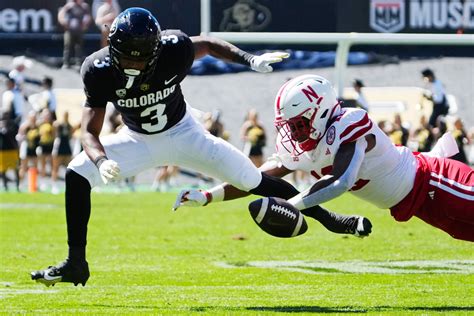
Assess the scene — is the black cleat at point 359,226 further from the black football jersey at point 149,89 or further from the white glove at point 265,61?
the black football jersey at point 149,89

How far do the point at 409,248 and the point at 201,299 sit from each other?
3628 millimetres

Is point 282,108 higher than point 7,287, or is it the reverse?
point 282,108

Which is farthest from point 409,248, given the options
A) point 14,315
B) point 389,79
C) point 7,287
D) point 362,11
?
point 389,79

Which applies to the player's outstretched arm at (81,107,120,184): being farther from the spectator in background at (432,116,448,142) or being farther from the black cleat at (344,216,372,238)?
the spectator in background at (432,116,448,142)

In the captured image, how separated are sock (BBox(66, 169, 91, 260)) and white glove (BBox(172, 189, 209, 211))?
69cm

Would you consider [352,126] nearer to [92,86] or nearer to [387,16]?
[92,86]

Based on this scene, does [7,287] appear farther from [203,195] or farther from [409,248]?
[409,248]

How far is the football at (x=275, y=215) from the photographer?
588 centimetres

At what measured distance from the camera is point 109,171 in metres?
6.20

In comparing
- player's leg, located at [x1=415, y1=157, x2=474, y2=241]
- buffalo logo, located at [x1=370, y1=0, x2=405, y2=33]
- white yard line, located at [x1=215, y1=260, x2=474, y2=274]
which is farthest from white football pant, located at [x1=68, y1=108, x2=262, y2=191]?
buffalo logo, located at [x1=370, y1=0, x2=405, y2=33]

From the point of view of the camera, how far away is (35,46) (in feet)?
66.5

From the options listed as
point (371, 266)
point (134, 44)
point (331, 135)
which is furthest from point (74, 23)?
point (331, 135)

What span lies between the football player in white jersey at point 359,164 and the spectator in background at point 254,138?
12.3 m

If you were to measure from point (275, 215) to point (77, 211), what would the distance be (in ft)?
4.28
